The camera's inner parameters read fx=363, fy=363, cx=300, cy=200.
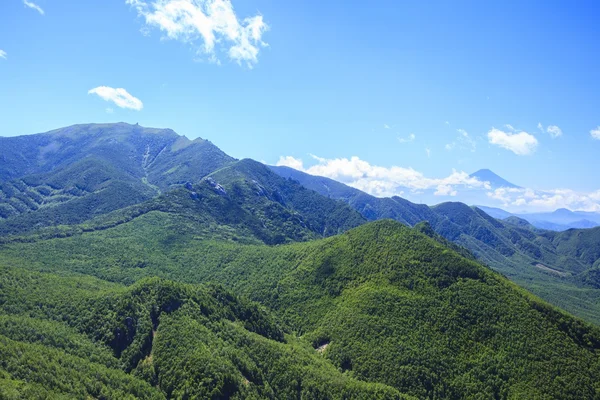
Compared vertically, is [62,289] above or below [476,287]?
below

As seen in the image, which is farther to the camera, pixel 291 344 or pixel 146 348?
pixel 291 344

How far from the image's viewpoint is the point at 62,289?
160750mm

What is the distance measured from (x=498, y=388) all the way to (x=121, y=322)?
145205mm

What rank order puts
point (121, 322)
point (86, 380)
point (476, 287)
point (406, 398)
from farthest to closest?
1. point (476, 287)
2. point (121, 322)
3. point (406, 398)
4. point (86, 380)

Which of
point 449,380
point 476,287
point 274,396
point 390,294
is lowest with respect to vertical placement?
point 274,396

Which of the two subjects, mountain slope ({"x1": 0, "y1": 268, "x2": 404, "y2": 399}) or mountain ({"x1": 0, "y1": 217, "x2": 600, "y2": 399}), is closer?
mountain slope ({"x1": 0, "y1": 268, "x2": 404, "y2": 399})

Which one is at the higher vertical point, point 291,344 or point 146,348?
point 146,348

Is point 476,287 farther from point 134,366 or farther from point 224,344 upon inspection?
point 134,366

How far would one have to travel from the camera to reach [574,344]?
14550cm

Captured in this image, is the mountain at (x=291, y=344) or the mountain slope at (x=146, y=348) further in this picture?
the mountain at (x=291, y=344)

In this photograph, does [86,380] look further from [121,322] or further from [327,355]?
[327,355]

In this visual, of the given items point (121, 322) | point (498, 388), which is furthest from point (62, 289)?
point (498, 388)

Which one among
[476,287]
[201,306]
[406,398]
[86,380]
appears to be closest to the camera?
[86,380]

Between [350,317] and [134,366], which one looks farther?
[350,317]
